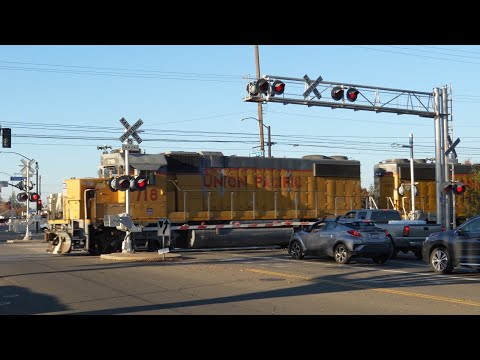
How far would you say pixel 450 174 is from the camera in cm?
3344

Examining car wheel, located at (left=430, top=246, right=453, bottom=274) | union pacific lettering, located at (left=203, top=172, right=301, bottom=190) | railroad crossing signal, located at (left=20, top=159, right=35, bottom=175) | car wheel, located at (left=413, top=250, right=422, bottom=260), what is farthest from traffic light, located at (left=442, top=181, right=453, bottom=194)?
railroad crossing signal, located at (left=20, top=159, right=35, bottom=175)

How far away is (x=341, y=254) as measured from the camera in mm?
19453

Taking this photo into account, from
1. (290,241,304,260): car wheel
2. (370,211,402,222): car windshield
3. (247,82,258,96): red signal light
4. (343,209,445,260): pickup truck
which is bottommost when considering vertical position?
(290,241,304,260): car wheel

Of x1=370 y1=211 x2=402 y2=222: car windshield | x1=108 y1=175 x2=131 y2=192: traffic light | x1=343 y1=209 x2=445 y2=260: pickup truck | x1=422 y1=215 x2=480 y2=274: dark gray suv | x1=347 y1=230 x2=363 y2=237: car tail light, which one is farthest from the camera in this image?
x1=370 y1=211 x2=402 y2=222: car windshield

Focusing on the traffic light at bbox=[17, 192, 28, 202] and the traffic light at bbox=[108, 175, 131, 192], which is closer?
the traffic light at bbox=[108, 175, 131, 192]

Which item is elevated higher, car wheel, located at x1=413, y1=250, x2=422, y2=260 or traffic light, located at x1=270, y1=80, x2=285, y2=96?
traffic light, located at x1=270, y1=80, x2=285, y2=96

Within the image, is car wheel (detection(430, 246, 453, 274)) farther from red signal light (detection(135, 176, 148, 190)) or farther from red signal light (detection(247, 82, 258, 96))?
red signal light (detection(135, 176, 148, 190))

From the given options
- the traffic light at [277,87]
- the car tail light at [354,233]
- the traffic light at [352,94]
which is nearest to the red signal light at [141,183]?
the traffic light at [277,87]

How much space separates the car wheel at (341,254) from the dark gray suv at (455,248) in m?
2.81

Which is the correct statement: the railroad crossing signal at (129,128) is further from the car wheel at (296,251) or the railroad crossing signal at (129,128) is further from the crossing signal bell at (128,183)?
the car wheel at (296,251)

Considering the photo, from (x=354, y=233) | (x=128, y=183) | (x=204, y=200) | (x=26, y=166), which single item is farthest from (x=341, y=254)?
(x=26, y=166)

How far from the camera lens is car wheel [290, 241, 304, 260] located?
21.3 meters
